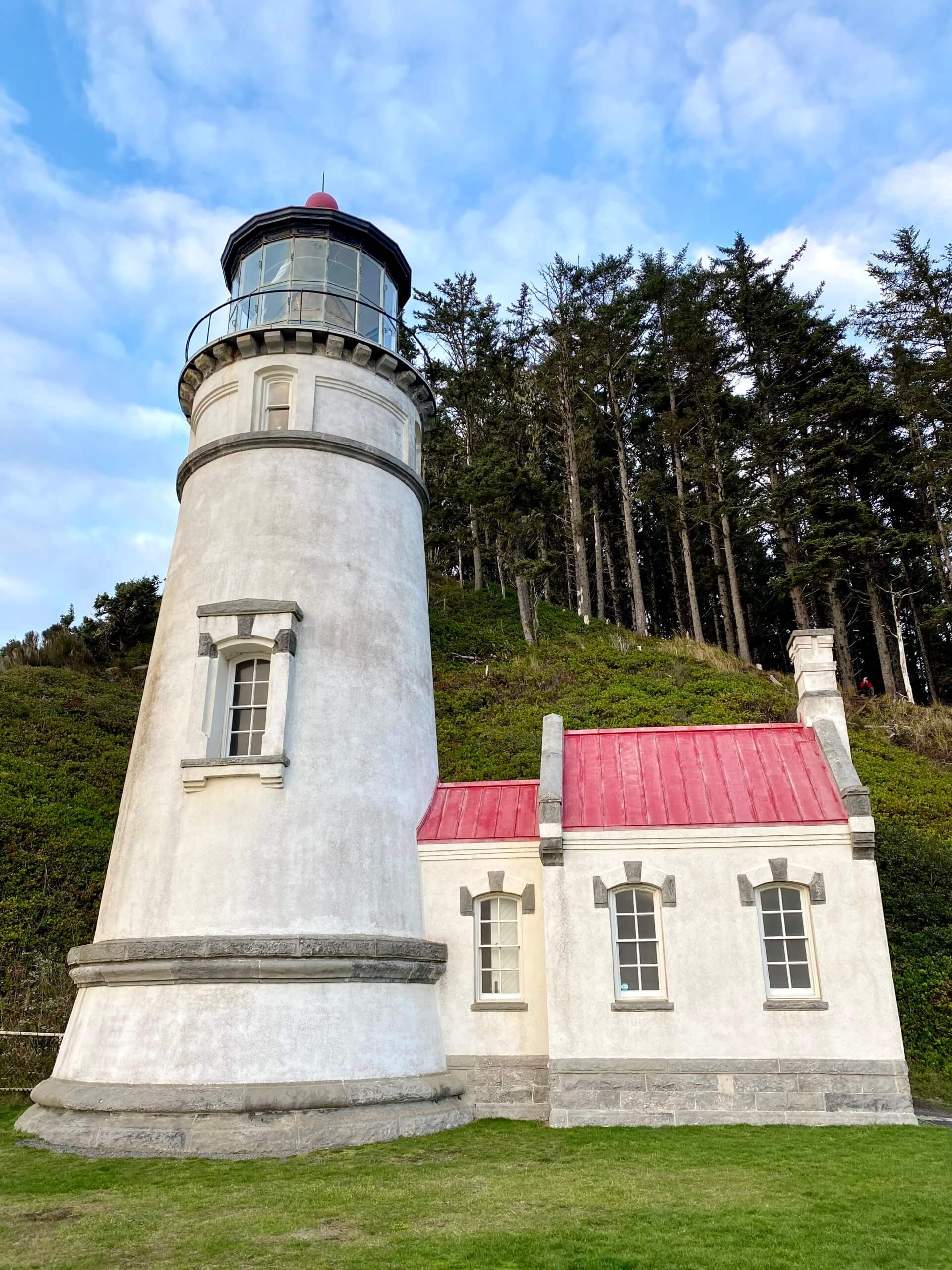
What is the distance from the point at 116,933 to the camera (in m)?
10.5

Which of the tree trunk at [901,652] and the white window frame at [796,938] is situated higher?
the tree trunk at [901,652]

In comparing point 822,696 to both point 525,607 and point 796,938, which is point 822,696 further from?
point 525,607

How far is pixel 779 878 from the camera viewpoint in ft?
36.0

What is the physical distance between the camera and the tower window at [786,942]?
1074 centimetres

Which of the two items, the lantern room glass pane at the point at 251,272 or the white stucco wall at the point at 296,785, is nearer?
the white stucco wall at the point at 296,785

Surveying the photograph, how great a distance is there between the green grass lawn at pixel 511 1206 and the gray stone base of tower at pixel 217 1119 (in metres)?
0.30

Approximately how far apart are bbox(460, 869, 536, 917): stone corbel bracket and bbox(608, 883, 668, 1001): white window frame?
121 centimetres

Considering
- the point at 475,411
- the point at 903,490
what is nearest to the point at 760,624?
the point at 903,490

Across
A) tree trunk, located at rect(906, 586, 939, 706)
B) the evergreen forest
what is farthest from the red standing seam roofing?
tree trunk, located at rect(906, 586, 939, 706)

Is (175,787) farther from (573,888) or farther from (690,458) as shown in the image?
(690,458)

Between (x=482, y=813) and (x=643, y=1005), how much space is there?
347 cm

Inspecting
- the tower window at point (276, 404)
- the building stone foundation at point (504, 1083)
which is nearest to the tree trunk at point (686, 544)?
the tower window at point (276, 404)

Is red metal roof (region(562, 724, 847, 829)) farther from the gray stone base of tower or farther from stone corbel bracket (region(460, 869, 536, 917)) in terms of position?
the gray stone base of tower

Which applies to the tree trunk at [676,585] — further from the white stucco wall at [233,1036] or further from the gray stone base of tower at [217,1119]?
the gray stone base of tower at [217,1119]
